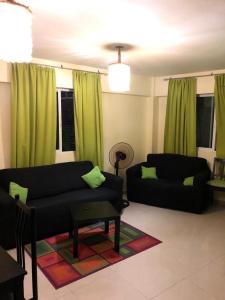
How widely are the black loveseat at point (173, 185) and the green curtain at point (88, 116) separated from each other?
793mm

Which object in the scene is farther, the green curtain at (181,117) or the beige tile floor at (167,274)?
the green curtain at (181,117)

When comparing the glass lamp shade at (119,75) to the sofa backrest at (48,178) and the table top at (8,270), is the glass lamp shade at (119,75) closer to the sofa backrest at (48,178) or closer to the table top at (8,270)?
the sofa backrest at (48,178)

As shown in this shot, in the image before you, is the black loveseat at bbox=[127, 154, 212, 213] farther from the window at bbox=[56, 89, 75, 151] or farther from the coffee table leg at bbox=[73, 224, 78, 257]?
the coffee table leg at bbox=[73, 224, 78, 257]

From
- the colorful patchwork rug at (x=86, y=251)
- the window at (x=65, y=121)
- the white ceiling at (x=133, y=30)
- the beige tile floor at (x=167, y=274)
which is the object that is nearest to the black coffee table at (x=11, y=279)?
the beige tile floor at (x=167, y=274)

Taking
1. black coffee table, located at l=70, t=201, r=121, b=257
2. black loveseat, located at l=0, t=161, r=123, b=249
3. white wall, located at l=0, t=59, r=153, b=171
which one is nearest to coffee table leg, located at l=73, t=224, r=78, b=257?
black coffee table, located at l=70, t=201, r=121, b=257

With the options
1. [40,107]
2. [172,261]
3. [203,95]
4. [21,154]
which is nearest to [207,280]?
[172,261]

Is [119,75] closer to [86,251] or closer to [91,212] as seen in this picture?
[91,212]

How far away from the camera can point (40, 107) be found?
3.72 meters

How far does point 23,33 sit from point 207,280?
8.44ft

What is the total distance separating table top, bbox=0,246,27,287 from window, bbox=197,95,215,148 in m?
4.22

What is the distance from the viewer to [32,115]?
368 centimetres

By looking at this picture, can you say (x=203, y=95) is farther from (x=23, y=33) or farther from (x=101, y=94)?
(x=23, y=33)

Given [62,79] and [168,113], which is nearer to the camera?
[62,79]

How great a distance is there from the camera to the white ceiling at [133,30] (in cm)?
195
